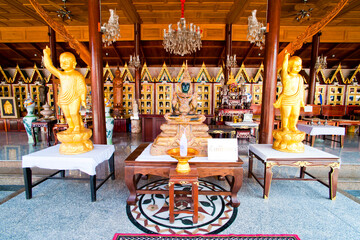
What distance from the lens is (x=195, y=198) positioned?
1913mm

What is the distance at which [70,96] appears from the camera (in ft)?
7.87

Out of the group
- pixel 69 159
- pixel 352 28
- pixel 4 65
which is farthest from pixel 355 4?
pixel 4 65

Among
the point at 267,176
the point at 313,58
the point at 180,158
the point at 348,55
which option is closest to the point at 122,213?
the point at 180,158

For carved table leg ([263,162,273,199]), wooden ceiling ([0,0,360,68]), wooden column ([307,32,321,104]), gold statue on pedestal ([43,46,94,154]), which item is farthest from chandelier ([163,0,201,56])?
wooden column ([307,32,321,104])

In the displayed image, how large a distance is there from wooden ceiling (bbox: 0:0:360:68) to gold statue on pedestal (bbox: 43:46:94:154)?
4.60 m

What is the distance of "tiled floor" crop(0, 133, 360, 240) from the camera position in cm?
181

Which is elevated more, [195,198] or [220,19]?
[220,19]

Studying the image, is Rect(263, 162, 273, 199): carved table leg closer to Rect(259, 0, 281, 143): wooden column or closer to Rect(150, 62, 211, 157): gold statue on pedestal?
Rect(150, 62, 211, 157): gold statue on pedestal

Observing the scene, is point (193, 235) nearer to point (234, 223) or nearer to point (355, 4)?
point (234, 223)

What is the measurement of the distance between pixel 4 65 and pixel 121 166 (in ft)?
39.0

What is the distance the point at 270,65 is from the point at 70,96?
365cm

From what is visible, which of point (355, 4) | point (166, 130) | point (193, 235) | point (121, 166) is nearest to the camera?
point (193, 235)

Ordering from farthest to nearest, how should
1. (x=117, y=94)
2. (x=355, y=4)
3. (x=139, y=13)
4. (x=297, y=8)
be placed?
(x=117, y=94), (x=139, y=13), (x=297, y=8), (x=355, y=4)

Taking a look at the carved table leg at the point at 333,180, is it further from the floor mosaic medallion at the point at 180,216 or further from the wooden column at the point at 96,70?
the wooden column at the point at 96,70
